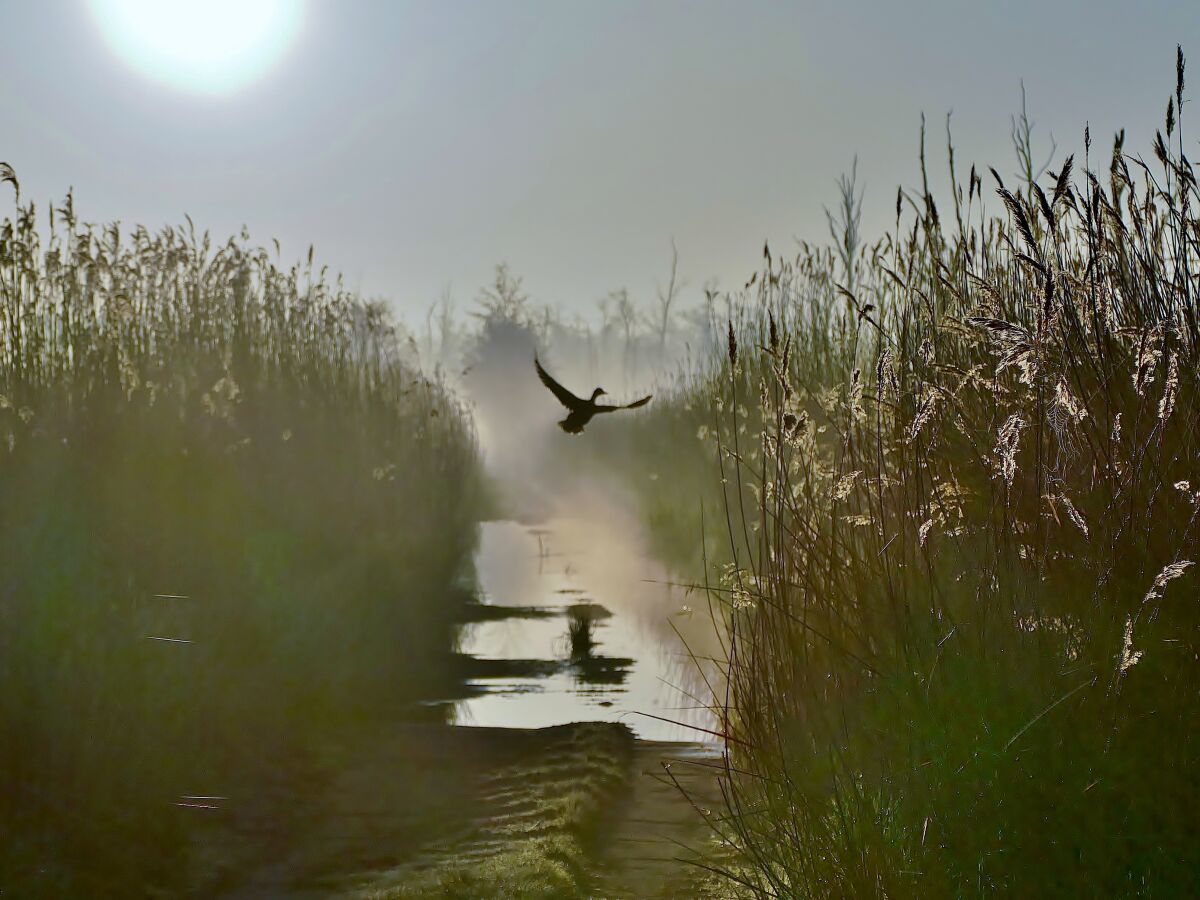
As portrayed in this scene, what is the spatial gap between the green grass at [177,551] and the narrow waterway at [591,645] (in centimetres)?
43

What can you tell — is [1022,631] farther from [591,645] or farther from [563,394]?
[591,645]

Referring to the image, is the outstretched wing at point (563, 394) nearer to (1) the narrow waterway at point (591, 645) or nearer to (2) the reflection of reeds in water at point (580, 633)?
(1) the narrow waterway at point (591, 645)

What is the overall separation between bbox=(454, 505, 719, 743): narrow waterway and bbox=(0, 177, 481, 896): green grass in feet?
1.41

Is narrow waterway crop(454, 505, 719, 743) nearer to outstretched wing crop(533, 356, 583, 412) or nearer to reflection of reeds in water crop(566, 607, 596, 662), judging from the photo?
reflection of reeds in water crop(566, 607, 596, 662)

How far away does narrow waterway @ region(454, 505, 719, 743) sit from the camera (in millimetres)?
4875

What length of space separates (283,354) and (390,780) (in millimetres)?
4866

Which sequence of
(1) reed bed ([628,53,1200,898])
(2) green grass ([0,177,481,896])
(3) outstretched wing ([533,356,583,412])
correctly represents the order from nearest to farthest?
1. (1) reed bed ([628,53,1200,898])
2. (2) green grass ([0,177,481,896])
3. (3) outstretched wing ([533,356,583,412])

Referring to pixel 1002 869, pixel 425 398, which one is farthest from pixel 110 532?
pixel 425 398

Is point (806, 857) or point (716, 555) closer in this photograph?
point (806, 857)

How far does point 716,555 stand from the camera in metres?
8.05

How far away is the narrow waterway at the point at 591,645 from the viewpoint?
4.88 meters

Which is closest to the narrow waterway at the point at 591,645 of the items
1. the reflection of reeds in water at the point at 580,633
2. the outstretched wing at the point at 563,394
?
the reflection of reeds in water at the point at 580,633

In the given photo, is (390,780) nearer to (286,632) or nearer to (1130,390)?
(286,632)

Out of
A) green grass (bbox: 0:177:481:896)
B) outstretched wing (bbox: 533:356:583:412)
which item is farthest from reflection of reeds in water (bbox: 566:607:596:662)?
outstretched wing (bbox: 533:356:583:412)
